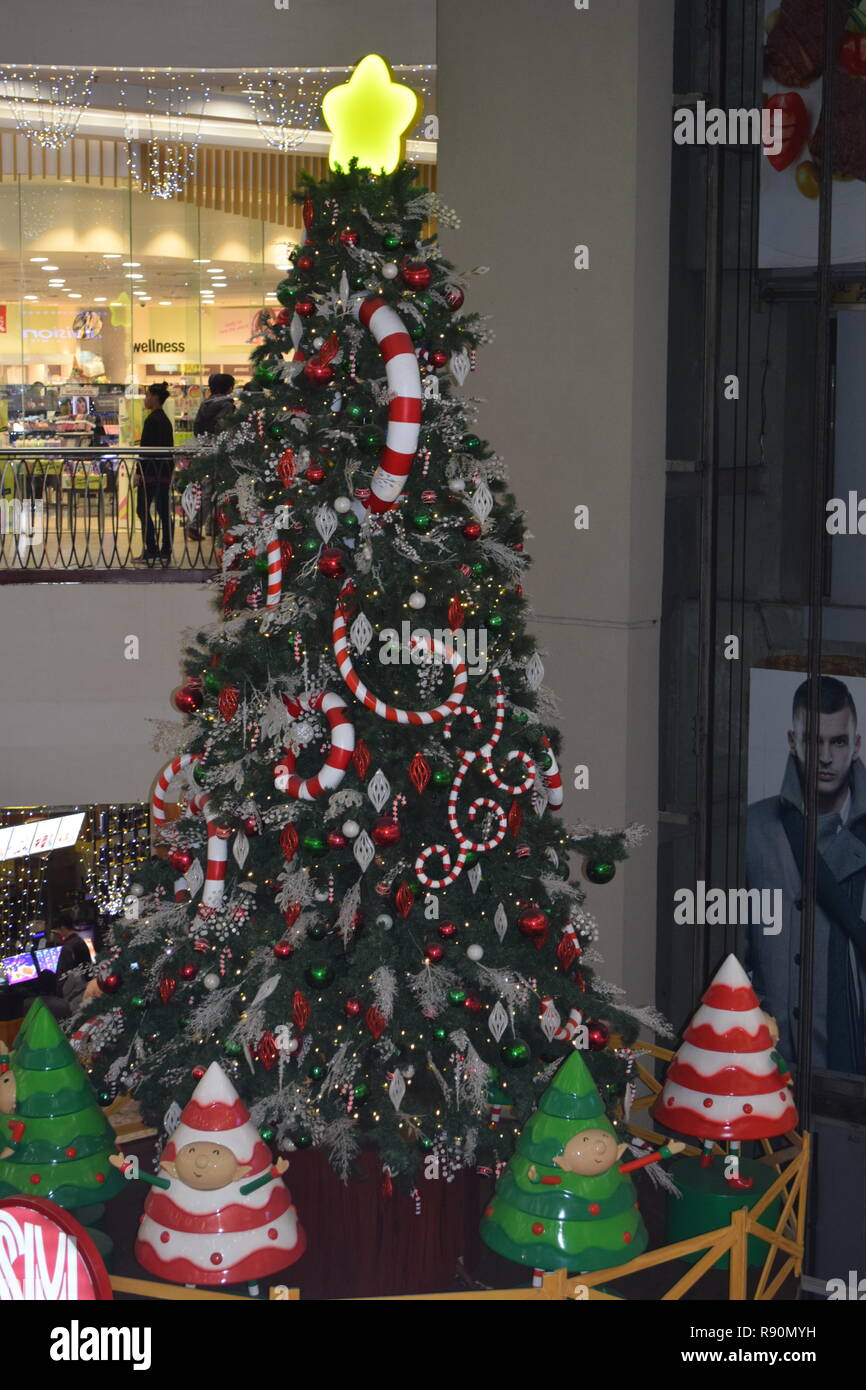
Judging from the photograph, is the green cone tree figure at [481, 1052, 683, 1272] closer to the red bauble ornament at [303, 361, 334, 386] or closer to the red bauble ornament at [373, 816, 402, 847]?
the red bauble ornament at [373, 816, 402, 847]

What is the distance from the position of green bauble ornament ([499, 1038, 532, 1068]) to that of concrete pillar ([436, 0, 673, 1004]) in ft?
10.8

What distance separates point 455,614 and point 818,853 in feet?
13.0

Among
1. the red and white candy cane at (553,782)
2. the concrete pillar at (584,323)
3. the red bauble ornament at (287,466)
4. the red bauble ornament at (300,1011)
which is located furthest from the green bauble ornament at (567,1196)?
the concrete pillar at (584,323)

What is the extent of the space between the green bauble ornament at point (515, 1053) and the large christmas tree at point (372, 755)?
0.04 ft

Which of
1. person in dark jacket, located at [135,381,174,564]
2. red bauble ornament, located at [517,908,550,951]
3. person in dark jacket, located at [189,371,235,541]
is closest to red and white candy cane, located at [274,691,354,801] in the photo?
red bauble ornament, located at [517,908,550,951]

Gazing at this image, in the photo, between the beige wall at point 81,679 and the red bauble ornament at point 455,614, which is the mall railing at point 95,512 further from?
the red bauble ornament at point 455,614

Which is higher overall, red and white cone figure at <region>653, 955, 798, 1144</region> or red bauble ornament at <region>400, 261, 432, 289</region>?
red bauble ornament at <region>400, 261, 432, 289</region>

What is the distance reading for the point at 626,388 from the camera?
7766mm

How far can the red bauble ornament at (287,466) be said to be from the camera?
4.81m

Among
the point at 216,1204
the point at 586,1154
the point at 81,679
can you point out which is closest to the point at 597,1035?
the point at 586,1154

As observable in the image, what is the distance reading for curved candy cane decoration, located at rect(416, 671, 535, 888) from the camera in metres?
4.79
